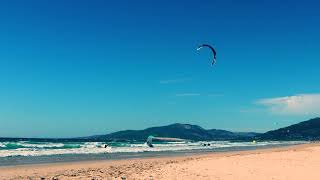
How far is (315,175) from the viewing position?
1628 cm

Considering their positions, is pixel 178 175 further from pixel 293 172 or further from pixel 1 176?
pixel 1 176

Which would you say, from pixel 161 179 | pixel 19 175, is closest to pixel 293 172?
pixel 161 179

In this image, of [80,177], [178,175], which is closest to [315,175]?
[178,175]

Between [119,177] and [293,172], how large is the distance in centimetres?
693

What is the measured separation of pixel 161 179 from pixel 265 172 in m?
4.71

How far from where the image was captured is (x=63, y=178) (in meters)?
16.4

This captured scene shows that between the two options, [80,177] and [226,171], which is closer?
[80,177]

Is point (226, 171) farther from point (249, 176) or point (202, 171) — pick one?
point (249, 176)

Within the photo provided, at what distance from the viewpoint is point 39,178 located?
16.4 meters

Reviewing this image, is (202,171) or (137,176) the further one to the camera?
(202,171)

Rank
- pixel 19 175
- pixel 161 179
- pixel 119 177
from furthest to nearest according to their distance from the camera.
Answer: pixel 19 175 → pixel 119 177 → pixel 161 179

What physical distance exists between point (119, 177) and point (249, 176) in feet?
16.0

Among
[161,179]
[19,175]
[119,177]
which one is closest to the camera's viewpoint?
[161,179]

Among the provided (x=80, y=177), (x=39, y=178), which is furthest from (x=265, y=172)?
(x=39, y=178)
